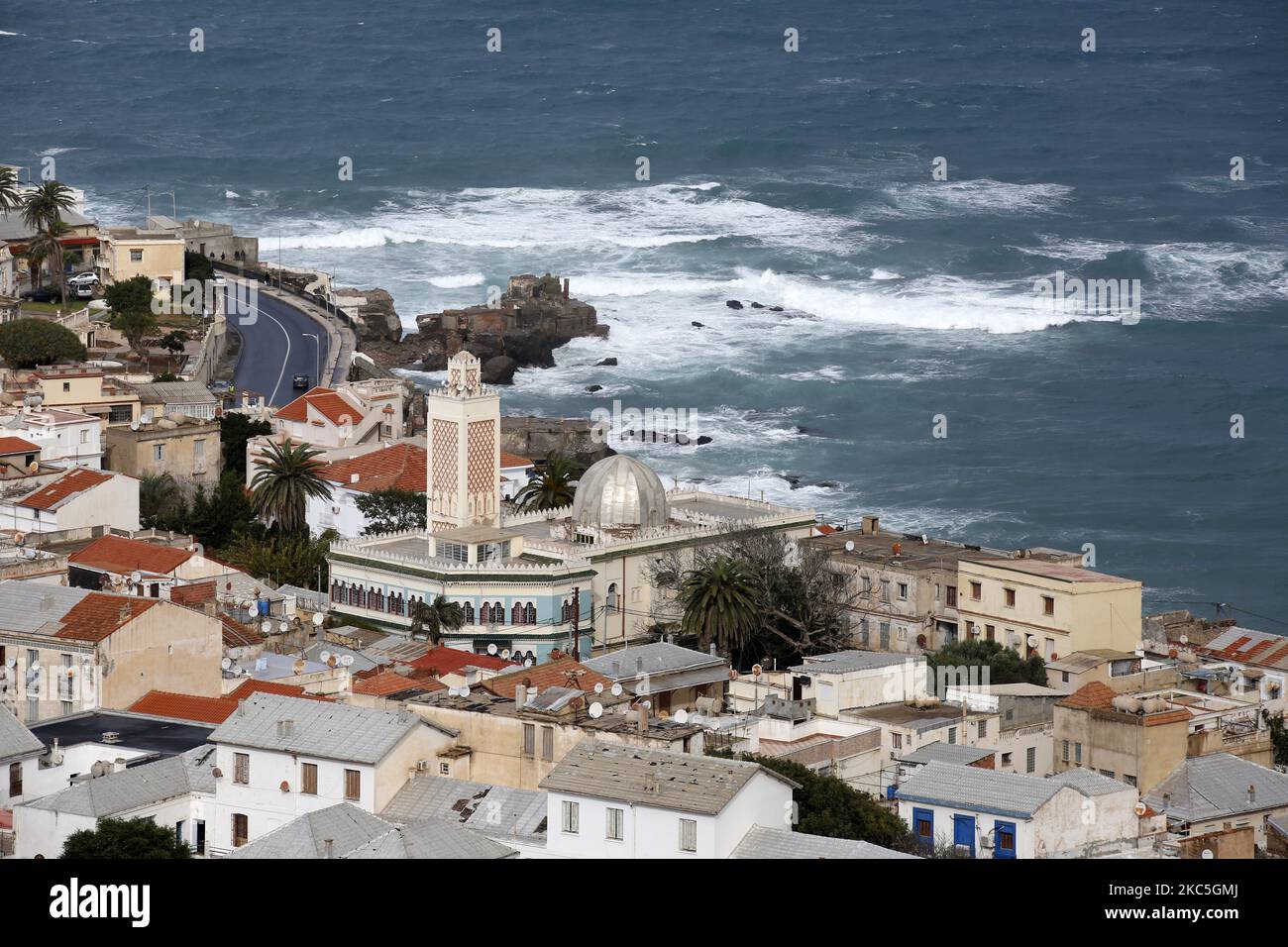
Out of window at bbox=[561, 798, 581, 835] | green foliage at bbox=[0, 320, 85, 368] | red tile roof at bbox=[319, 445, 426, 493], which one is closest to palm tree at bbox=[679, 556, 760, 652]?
red tile roof at bbox=[319, 445, 426, 493]

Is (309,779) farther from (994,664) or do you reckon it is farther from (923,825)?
(994,664)

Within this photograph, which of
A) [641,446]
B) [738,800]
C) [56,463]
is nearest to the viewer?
[738,800]

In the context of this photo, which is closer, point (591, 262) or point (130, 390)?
point (130, 390)

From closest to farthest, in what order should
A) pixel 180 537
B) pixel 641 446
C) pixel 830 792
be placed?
pixel 830 792, pixel 180 537, pixel 641 446

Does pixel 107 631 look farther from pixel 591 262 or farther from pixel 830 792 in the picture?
pixel 591 262

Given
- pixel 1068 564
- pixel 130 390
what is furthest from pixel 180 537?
pixel 1068 564
